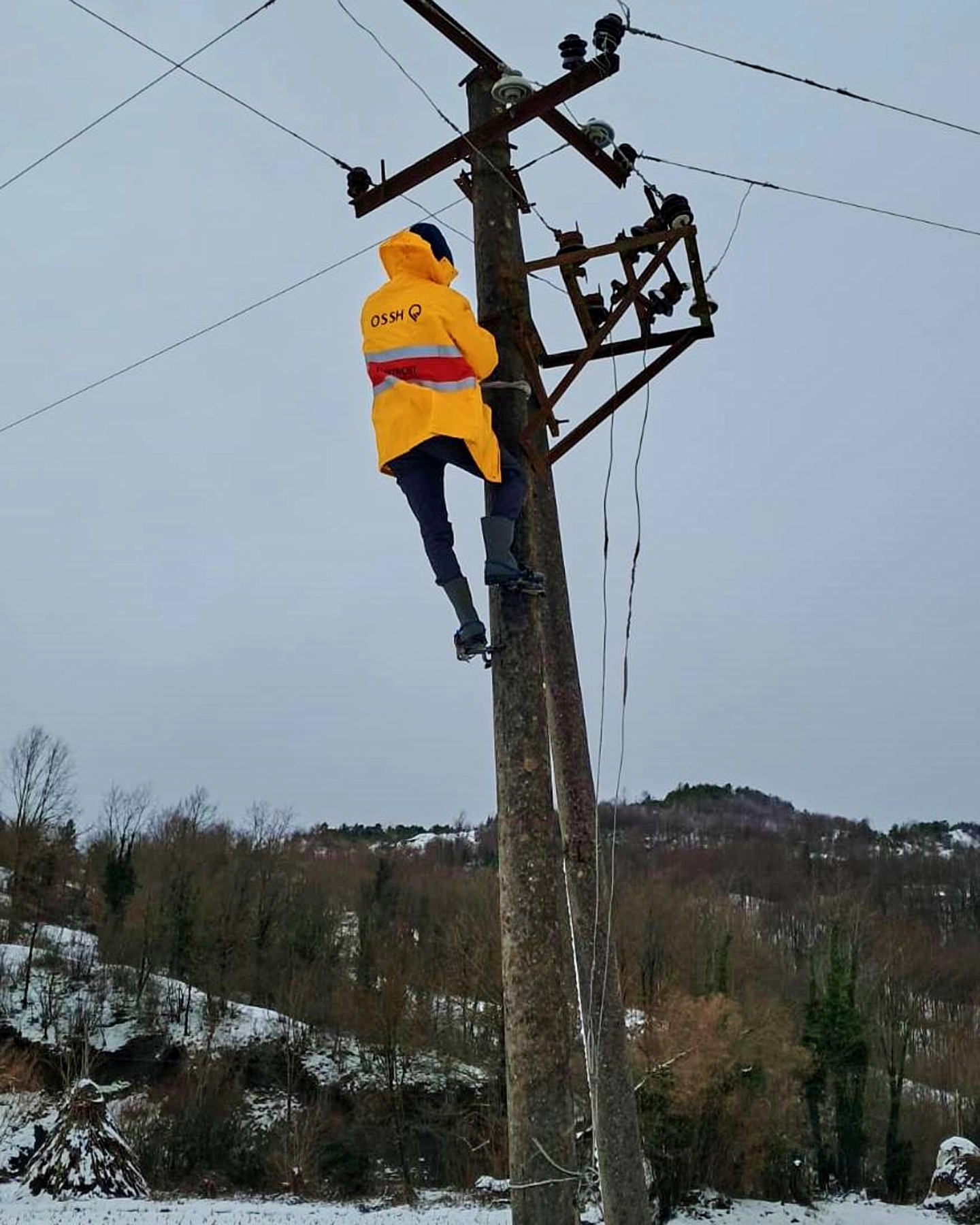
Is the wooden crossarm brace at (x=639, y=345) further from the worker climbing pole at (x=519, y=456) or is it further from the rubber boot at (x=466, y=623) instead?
the rubber boot at (x=466, y=623)

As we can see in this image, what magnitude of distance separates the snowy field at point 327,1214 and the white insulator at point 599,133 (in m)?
12.2

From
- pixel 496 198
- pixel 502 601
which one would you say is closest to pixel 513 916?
pixel 502 601

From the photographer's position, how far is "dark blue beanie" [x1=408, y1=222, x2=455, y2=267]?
4191 mm

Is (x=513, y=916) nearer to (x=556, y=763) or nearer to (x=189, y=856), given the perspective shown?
(x=556, y=763)

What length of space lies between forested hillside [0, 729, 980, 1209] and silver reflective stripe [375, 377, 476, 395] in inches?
760

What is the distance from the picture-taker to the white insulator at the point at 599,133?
5328 mm

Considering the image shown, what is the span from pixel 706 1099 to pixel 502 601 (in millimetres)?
22146

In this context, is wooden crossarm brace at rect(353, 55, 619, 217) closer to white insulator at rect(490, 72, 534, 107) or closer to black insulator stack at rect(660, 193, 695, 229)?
white insulator at rect(490, 72, 534, 107)

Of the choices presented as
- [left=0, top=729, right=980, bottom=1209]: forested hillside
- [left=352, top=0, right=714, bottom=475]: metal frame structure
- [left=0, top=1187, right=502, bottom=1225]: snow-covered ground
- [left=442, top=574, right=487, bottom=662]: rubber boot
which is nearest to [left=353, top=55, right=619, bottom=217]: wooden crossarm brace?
[left=352, top=0, right=714, bottom=475]: metal frame structure

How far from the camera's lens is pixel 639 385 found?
577 cm

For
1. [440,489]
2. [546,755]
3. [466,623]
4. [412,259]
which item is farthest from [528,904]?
[412,259]

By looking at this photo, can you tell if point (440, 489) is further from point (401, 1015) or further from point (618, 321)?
point (401, 1015)

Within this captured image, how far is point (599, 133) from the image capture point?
5.35 meters

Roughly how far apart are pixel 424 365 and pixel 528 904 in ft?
6.31
